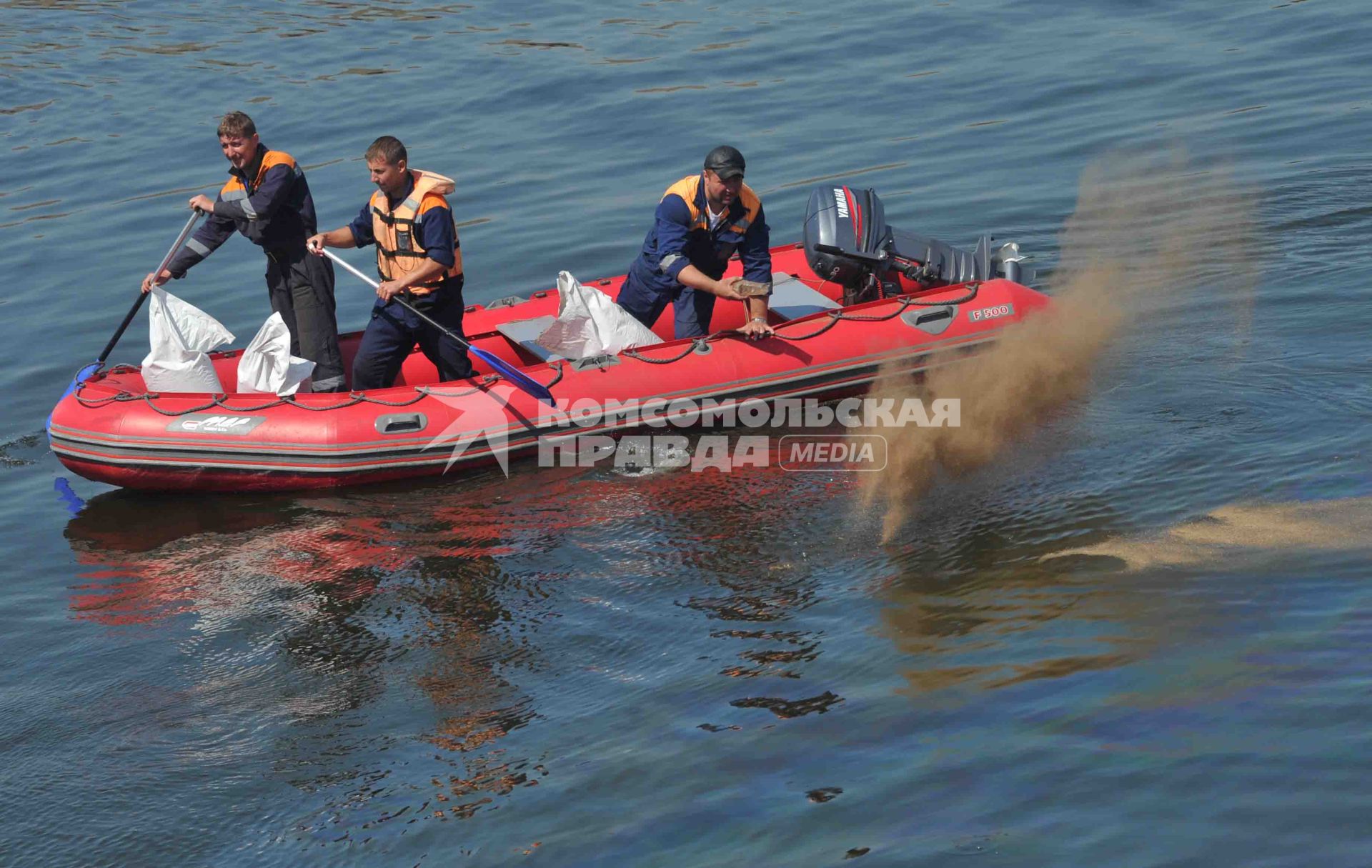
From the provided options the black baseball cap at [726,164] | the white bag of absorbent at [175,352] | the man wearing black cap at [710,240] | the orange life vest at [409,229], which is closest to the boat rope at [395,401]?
the white bag of absorbent at [175,352]

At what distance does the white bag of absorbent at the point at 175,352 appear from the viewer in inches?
276

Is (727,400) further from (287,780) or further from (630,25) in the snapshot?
(630,25)

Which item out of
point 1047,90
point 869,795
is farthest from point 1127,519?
point 1047,90

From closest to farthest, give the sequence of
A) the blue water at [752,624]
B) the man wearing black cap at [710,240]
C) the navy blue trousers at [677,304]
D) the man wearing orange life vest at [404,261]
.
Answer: the blue water at [752,624], the man wearing orange life vest at [404,261], the man wearing black cap at [710,240], the navy blue trousers at [677,304]

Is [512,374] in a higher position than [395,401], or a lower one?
higher

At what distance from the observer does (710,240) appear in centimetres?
692

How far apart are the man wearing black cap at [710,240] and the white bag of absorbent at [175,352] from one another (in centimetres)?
230

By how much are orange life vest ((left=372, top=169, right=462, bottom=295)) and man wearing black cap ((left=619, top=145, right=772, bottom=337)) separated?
3.42ft

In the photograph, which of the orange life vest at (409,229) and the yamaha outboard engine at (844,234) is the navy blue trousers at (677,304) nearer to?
the yamaha outboard engine at (844,234)

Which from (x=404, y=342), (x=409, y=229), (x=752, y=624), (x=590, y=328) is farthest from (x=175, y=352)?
(x=752, y=624)

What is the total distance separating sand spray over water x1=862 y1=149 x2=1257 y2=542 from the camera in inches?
264

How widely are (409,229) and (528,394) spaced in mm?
1009

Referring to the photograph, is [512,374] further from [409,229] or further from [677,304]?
[677,304]

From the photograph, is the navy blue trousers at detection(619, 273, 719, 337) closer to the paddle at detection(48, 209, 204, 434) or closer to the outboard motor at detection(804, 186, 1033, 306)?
the outboard motor at detection(804, 186, 1033, 306)
